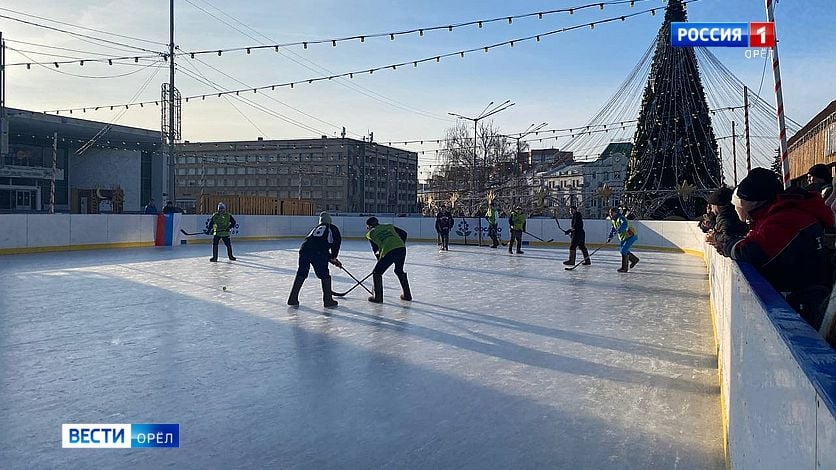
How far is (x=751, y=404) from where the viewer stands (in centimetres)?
233

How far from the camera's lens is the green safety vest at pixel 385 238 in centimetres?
912

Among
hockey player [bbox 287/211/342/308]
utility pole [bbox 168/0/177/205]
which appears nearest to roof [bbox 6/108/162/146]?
utility pole [bbox 168/0/177/205]

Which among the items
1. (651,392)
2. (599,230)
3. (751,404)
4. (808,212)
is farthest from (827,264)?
(599,230)

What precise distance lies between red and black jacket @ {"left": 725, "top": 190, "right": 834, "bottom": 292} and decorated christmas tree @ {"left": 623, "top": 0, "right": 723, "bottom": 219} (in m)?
19.4

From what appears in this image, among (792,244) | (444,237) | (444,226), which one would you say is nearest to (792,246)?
(792,244)

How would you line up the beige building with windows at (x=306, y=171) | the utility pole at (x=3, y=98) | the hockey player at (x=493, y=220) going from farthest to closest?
1. the beige building with windows at (x=306, y=171)
2. the hockey player at (x=493, y=220)
3. the utility pole at (x=3, y=98)

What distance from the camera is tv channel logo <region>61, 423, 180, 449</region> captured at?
11.9ft

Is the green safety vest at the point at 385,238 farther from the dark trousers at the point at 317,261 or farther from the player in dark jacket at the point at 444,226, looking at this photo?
the player in dark jacket at the point at 444,226

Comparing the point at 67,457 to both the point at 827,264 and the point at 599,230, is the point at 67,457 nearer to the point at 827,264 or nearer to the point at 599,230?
the point at 827,264

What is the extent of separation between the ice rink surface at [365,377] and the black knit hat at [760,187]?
56.4 inches

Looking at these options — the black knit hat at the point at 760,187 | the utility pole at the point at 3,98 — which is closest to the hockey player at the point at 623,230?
the black knit hat at the point at 760,187

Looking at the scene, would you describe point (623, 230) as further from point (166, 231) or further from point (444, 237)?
point (166, 231)

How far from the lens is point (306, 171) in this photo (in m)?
67.6

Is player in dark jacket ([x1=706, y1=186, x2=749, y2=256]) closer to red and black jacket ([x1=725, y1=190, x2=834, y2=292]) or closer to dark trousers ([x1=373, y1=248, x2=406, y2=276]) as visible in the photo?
red and black jacket ([x1=725, y1=190, x2=834, y2=292])
